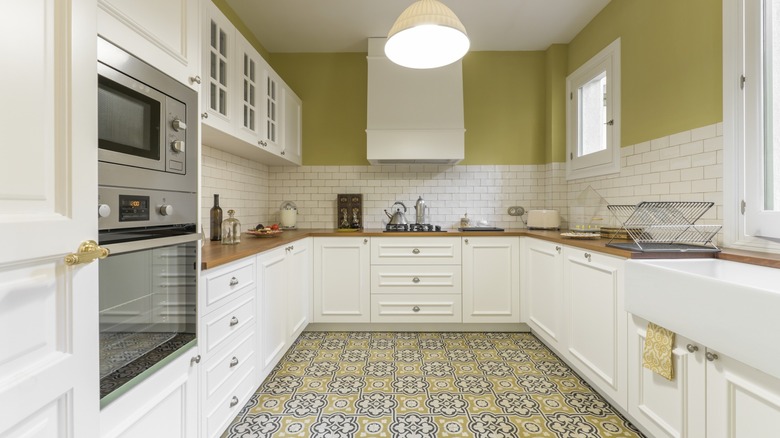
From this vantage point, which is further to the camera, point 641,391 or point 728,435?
point 641,391

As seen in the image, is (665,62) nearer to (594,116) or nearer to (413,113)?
(594,116)

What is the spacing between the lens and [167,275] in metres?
1.20

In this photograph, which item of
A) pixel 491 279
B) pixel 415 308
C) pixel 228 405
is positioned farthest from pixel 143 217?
pixel 491 279

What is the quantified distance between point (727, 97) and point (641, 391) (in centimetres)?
155

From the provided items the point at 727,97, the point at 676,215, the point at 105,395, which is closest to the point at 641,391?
the point at 676,215

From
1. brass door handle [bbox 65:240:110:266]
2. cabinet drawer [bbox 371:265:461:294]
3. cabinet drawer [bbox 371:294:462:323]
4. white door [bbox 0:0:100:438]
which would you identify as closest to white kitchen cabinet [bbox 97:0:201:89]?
white door [bbox 0:0:100:438]

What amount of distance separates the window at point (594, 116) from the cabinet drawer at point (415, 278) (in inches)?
60.4

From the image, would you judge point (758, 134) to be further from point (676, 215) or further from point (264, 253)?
point (264, 253)

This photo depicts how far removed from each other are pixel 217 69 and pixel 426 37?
1.20 metres

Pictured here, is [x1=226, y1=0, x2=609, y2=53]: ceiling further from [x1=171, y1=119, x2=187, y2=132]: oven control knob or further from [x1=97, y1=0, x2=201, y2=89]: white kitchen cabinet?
[x1=171, y1=119, x2=187, y2=132]: oven control knob

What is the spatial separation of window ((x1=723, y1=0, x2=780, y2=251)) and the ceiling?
4.46 feet

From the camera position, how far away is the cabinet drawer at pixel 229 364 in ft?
4.87

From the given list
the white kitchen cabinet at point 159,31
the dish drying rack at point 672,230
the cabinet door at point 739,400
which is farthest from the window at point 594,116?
the white kitchen cabinet at point 159,31

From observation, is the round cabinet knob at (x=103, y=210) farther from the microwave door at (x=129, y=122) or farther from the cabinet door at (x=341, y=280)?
the cabinet door at (x=341, y=280)
